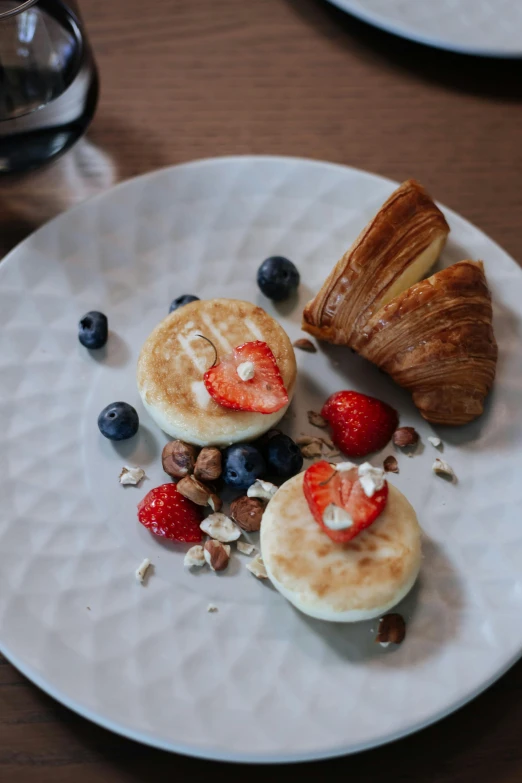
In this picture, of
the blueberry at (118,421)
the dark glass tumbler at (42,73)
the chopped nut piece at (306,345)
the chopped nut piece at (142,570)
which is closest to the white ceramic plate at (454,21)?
the dark glass tumbler at (42,73)

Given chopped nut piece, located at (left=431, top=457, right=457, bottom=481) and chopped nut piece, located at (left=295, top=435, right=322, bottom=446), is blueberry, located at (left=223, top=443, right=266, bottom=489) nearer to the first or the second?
chopped nut piece, located at (left=295, top=435, right=322, bottom=446)

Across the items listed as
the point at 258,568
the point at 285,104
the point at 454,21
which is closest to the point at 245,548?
the point at 258,568

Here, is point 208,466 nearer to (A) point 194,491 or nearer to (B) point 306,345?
(A) point 194,491

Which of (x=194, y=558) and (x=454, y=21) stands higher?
(x=454, y=21)

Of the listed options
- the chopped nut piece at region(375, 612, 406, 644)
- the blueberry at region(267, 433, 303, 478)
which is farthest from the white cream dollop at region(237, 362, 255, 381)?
the chopped nut piece at region(375, 612, 406, 644)

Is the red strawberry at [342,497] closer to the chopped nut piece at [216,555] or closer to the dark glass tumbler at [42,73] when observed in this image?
the chopped nut piece at [216,555]

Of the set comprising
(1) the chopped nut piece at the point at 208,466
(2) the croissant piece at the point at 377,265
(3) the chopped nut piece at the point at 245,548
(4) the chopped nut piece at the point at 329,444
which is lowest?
(3) the chopped nut piece at the point at 245,548

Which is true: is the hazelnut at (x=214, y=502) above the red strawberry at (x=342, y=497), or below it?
below
